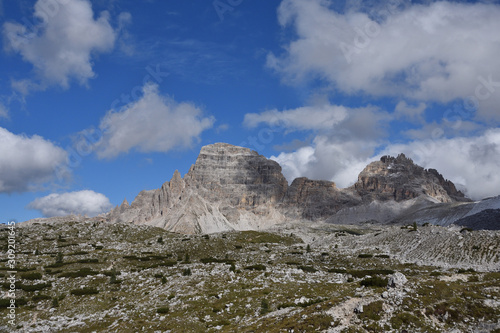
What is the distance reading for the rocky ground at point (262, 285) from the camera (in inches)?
760

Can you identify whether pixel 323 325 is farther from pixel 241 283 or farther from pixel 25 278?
pixel 25 278

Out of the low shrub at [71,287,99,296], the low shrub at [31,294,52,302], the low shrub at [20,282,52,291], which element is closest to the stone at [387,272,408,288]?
the low shrub at [71,287,99,296]

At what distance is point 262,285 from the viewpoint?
36.0 meters

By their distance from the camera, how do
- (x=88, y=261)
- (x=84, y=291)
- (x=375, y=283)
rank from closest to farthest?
(x=375, y=283) → (x=84, y=291) → (x=88, y=261)

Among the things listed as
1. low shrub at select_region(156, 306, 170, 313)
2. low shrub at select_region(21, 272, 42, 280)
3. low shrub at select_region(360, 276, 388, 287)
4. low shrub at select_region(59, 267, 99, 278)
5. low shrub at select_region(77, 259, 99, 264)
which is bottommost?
low shrub at select_region(360, 276, 388, 287)

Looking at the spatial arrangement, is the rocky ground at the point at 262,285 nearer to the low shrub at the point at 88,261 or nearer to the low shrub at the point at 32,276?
the low shrub at the point at 32,276

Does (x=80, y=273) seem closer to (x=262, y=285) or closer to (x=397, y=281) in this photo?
(x=262, y=285)

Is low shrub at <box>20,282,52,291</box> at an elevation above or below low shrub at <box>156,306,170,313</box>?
above

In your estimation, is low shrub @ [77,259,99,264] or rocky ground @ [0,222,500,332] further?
low shrub @ [77,259,99,264]

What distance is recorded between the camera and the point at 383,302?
19.7m

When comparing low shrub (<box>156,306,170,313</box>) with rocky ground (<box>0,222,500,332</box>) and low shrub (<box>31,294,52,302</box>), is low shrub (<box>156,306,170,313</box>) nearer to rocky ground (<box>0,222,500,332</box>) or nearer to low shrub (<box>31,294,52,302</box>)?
rocky ground (<box>0,222,500,332</box>)

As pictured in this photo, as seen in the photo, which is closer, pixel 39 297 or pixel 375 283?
pixel 375 283

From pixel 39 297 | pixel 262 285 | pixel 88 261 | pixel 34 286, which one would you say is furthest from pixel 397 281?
pixel 88 261

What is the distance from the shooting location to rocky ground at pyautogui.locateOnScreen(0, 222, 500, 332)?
1931cm
